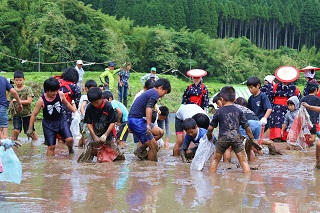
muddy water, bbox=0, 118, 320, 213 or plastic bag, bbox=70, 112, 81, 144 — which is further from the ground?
plastic bag, bbox=70, 112, 81, 144

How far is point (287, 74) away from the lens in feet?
38.0

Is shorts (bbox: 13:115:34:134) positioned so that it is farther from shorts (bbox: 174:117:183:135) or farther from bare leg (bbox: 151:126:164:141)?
shorts (bbox: 174:117:183:135)

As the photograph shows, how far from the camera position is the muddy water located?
5.07 meters

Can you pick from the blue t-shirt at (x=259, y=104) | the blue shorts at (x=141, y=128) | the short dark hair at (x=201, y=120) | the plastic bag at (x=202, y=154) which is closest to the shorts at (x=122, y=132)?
the short dark hair at (x=201, y=120)

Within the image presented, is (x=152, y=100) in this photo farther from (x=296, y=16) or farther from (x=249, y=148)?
(x=296, y=16)

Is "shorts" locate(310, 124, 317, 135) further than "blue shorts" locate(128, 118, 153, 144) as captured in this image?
Yes

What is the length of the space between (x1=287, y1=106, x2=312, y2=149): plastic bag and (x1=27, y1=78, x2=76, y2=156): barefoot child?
4.28m

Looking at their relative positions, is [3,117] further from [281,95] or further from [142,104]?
[281,95]

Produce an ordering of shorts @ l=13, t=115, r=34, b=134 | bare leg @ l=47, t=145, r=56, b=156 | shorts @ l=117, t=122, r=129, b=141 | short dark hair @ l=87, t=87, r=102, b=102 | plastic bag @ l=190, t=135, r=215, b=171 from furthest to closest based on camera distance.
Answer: shorts @ l=117, t=122, r=129, b=141 < shorts @ l=13, t=115, r=34, b=134 < bare leg @ l=47, t=145, r=56, b=156 < short dark hair @ l=87, t=87, r=102, b=102 < plastic bag @ l=190, t=135, r=215, b=171

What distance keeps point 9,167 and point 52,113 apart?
271 cm

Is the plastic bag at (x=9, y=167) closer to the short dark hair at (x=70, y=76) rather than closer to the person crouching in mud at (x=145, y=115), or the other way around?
the person crouching in mud at (x=145, y=115)

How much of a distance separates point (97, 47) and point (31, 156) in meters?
23.7

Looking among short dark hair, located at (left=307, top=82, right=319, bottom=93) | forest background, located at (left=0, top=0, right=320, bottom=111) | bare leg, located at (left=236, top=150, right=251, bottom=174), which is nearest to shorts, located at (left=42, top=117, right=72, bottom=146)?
bare leg, located at (left=236, top=150, right=251, bottom=174)

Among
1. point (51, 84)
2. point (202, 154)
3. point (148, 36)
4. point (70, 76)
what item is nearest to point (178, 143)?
point (202, 154)
